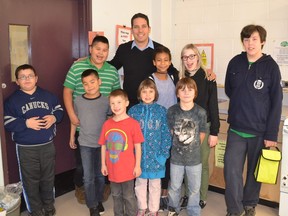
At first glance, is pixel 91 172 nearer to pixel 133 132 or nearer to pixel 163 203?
pixel 133 132

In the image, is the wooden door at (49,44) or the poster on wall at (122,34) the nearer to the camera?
the wooden door at (49,44)

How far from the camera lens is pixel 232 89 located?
2373 millimetres

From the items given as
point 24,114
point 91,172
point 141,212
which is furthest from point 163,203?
point 24,114

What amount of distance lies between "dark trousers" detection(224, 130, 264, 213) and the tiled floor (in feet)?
0.87

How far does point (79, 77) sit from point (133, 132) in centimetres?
67

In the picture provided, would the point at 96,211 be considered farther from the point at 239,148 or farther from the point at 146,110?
the point at 239,148

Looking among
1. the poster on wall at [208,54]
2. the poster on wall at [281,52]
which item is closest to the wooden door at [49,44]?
the poster on wall at [208,54]

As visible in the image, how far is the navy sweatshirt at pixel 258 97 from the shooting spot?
217 centimetres

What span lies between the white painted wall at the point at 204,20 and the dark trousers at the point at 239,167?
116 centimetres

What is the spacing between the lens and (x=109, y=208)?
268 cm

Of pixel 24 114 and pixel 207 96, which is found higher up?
pixel 207 96

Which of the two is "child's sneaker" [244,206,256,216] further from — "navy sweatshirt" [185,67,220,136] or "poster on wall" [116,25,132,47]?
"poster on wall" [116,25,132,47]

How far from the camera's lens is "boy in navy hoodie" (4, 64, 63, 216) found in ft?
7.45

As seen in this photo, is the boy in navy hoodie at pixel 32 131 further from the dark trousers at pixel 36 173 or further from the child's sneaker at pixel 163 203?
the child's sneaker at pixel 163 203
